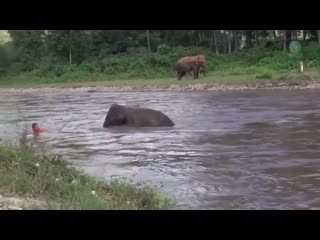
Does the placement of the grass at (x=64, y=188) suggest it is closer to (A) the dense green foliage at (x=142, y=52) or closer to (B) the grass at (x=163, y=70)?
(B) the grass at (x=163, y=70)

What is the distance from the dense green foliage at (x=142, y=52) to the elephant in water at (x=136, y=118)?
18776mm

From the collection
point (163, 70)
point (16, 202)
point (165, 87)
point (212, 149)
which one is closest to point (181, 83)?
point (165, 87)

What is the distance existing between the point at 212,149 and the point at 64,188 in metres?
6.47

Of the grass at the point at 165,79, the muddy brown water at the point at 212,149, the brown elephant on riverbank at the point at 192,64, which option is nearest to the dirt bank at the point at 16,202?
the muddy brown water at the point at 212,149

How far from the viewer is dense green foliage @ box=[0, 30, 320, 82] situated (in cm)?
3975

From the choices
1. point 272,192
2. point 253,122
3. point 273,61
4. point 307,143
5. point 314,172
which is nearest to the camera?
point 272,192

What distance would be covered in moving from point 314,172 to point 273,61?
93.7 feet

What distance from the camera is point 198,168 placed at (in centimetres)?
1060

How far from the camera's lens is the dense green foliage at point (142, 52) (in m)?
39.8

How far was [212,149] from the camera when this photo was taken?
12.8 m

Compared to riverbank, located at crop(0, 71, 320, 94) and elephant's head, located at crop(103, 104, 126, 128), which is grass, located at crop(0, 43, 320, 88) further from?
elephant's head, located at crop(103, 104, 126, 128)

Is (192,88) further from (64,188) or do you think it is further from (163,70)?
(64,188)
